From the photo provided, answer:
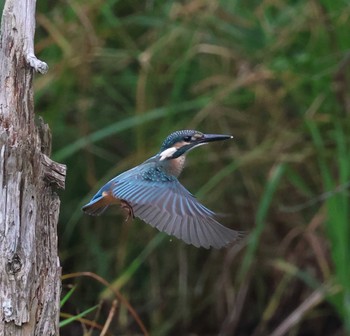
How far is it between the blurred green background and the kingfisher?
154cm

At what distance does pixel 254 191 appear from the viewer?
4445 mm

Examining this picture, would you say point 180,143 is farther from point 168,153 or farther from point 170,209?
point 170,209

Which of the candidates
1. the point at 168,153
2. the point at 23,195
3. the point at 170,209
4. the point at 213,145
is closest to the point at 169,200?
the point at 170,209

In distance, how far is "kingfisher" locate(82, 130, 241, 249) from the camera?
2.29 m

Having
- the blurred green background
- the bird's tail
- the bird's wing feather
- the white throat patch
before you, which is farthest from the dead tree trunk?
the blurred green background

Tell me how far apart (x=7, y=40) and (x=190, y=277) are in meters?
2.62

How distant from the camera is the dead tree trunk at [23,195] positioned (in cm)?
207

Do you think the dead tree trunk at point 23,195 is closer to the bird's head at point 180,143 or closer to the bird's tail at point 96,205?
the bird's tail at point 96,205

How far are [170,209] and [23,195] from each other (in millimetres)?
458

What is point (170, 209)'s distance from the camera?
2.42m

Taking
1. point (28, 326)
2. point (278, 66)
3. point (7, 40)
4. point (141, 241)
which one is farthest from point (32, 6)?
point (141, 241)

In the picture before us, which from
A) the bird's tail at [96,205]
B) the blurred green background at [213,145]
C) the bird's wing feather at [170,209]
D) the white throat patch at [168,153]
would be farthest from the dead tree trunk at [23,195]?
the blurred green background at [213,145]

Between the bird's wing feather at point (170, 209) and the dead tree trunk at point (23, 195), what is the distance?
0.32 metres

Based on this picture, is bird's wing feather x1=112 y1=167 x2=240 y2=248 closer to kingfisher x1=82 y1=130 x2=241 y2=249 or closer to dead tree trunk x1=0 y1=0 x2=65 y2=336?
kingfisher x1=82 y1=130 x2=241 y2=249
